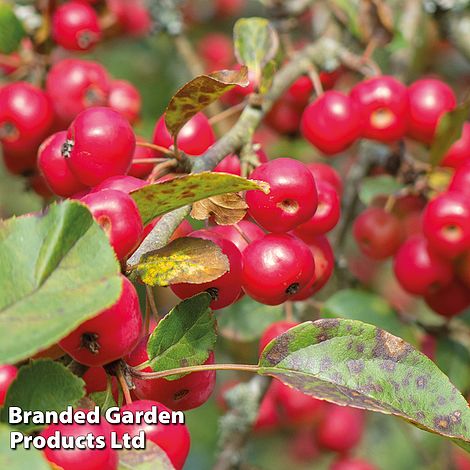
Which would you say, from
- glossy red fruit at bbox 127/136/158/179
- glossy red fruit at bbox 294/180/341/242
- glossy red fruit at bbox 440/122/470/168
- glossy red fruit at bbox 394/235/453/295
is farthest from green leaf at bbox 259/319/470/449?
glossy red fruit at bbox 440/122/470/168

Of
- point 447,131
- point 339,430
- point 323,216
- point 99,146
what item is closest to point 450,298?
point 447,131

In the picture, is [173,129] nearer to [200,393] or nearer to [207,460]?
[200,393]

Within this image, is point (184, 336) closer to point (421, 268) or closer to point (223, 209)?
point (223, 209)

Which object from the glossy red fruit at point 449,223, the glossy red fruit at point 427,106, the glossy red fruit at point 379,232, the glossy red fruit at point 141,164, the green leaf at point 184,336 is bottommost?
the glossy red fruit at point 379,232

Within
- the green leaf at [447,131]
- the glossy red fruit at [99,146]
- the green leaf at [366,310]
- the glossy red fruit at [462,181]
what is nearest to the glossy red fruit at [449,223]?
the glossy red fruit at [462,181]

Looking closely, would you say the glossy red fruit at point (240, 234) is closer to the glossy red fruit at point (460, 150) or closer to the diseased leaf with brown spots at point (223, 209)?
the diseased leaf with brown spots at point (223, 209)

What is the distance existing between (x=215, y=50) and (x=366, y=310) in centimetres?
149

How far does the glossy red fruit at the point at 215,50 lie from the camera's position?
9.69 feet

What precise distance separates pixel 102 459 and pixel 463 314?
139 cm

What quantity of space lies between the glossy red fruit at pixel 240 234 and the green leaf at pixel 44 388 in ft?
1.20

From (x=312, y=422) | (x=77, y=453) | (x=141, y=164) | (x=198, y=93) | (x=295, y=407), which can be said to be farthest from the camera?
(x=312, y=422)

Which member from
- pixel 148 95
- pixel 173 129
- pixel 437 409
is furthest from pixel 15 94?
pixel 148 95

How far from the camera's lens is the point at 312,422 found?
8.99 feet

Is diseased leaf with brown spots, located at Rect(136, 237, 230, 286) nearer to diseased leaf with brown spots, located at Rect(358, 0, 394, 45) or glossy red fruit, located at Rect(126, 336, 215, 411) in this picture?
glossy red fruit, located at Rect(126, 336, 215, 411)
